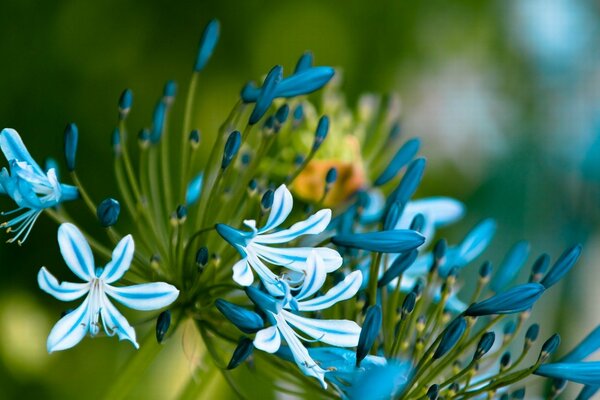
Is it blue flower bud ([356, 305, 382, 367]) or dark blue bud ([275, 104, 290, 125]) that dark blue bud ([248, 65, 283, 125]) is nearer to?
dark blue bud ([275, 104, 290, 125])

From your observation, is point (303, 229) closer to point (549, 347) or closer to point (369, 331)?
point (369, 331)

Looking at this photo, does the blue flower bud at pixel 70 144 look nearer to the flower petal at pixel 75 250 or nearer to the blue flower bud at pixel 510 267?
the flower petal at pixel 75 250

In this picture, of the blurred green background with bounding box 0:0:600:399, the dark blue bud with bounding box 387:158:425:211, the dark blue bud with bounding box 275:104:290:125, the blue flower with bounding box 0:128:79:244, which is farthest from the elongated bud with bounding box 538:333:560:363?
the blurred green background with bounding box 0:0:600:399

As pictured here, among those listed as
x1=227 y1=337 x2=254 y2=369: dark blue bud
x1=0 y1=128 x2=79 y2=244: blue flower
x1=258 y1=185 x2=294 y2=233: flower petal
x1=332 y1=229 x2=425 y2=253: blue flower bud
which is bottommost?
x1=227 y1=337 x2=254 y2=369: dark blue bud

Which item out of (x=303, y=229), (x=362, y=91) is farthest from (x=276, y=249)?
(x=362, y=91)

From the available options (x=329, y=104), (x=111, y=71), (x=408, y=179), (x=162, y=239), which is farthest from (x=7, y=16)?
(x=408, y=179)

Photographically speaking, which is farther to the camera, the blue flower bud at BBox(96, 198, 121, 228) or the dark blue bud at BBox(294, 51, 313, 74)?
the dark blue bud at BBox(294, 51, 313, 74)
